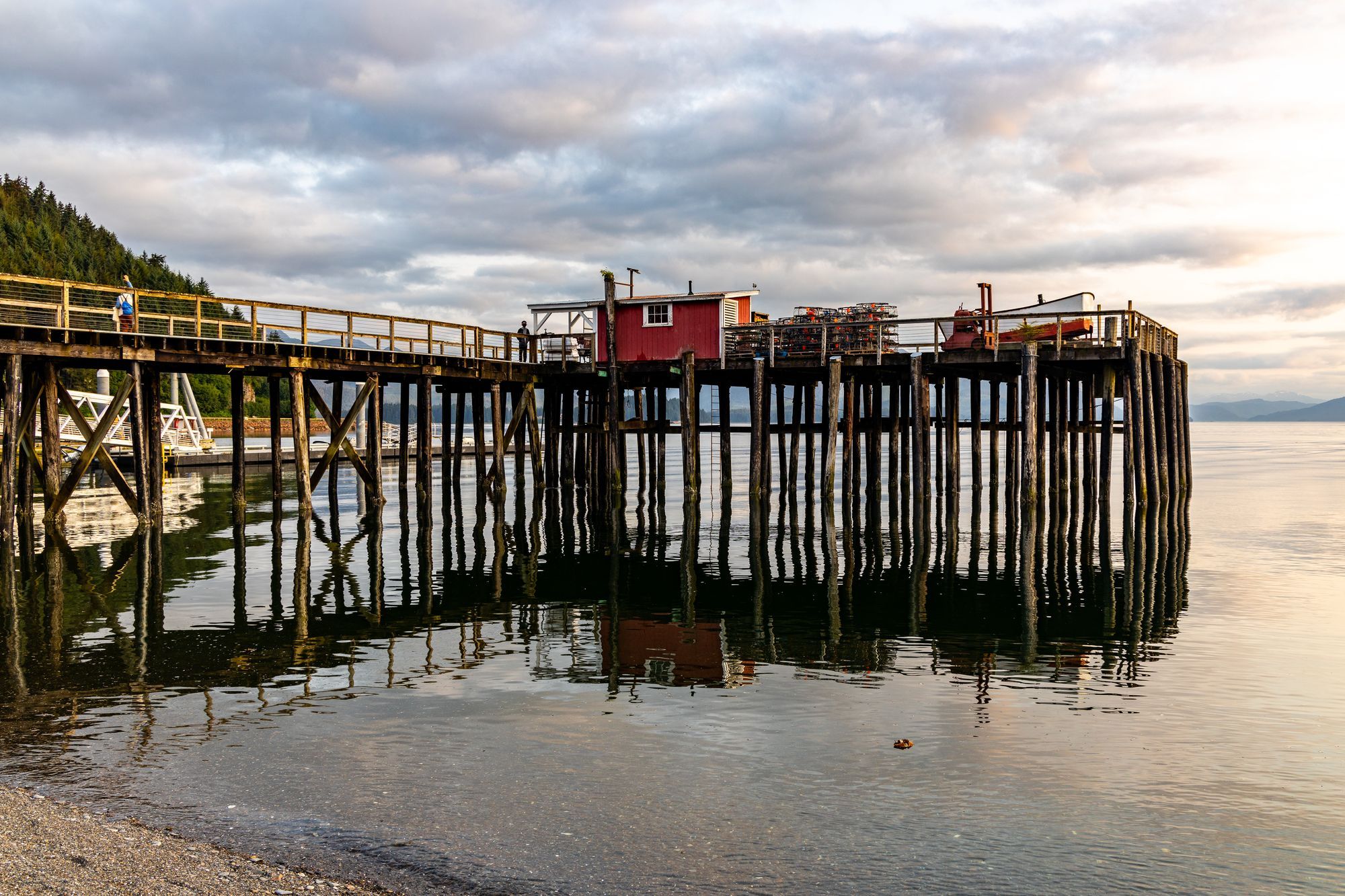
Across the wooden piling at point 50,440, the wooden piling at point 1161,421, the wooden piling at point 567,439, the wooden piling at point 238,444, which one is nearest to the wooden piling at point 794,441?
the wooden piling at point 567,439

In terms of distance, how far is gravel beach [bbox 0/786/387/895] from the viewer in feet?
24.3

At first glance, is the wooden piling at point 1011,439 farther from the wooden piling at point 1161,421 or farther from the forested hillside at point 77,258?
the forested hillside at point 77,258

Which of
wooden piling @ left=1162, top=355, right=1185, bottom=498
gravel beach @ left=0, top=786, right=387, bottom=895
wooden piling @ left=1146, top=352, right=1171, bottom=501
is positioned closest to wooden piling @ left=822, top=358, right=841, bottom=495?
wooden piling @ left=1146, top=352, right=1171, bottom=501

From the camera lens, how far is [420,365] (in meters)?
35.8

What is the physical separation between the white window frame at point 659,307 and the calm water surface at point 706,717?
15.5m

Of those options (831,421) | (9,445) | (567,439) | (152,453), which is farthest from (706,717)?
(567,439)

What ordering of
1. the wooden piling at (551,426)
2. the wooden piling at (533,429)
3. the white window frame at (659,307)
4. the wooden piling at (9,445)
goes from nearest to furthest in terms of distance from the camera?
the wooden piling at (9,445), the white window frame at (659,307), the wooden piling at (533,429), the wooden piling at (551,426)

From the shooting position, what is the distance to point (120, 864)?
7754mm

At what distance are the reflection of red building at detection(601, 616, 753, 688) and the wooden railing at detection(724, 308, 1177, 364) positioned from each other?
57.7 feet

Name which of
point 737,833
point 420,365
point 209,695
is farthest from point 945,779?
point 420,365

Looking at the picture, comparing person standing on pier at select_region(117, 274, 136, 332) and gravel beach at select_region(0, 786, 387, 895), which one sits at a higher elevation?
person standing on pier at select_region(117, 274, 136, 332)

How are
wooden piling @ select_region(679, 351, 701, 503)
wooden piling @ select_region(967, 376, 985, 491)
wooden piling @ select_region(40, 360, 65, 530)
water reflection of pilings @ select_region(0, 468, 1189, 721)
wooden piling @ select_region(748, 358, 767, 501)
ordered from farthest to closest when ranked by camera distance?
wooden piling @ select_region(679, 351, 701, 503), wooden piling @ select_region(967, 376, 985, 491), wooden piling @ select_region(748, 358, 767, 501), wooden piling @ select_region(40, 360, 65, 530), water reflection of pilings @ select_region(0, 468, 1189, 721)

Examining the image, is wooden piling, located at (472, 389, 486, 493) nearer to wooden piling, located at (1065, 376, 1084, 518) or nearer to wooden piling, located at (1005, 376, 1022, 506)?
wooden piling, located at (1005, 376, 1022, 506)

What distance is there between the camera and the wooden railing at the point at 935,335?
106 feet
